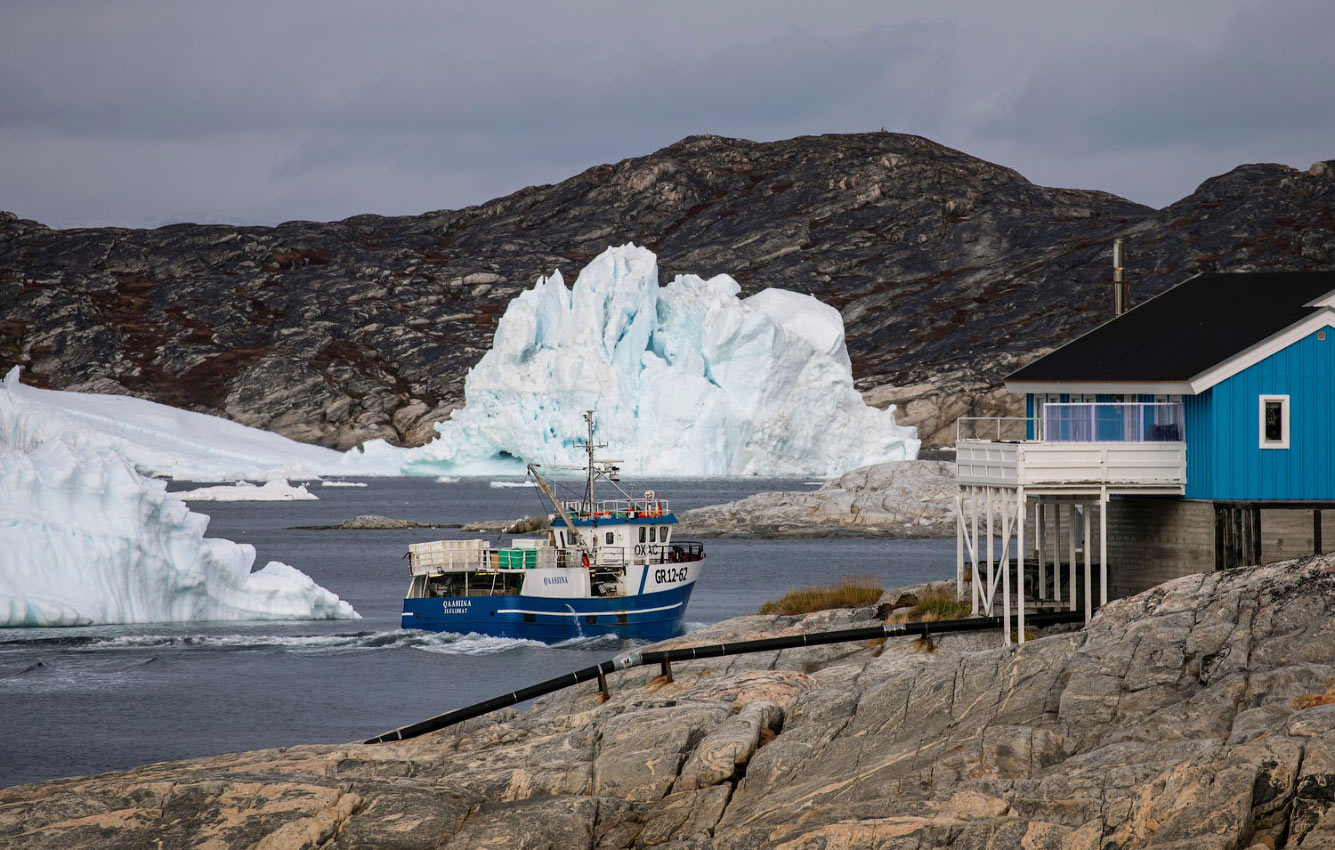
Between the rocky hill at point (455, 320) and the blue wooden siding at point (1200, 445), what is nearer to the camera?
the blue wooden siding at point (1200, 445)

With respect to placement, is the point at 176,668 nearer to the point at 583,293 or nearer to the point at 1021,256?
the point at 583,293

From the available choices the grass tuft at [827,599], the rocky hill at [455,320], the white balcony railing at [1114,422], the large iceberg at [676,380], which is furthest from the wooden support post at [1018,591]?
the rocky hill at [455,320]

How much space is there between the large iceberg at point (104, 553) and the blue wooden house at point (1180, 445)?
65.3 feet

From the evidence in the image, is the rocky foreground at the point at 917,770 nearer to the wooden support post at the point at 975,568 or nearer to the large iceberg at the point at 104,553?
the wooden support post at the point at 975,568

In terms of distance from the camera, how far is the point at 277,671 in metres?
32.7

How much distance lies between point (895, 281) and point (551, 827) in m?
185

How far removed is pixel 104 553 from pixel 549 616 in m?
9.82

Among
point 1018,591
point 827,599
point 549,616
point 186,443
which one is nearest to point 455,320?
point 186,443

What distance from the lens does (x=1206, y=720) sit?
13.6 m

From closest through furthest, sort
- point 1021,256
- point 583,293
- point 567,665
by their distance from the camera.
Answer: point 567,665, point 583,293, point 1021,256

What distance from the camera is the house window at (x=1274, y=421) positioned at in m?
19.6

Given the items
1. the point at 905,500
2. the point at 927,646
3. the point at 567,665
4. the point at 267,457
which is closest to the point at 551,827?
the point at 927,646

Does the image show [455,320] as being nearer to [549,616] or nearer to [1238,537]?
[549,616]

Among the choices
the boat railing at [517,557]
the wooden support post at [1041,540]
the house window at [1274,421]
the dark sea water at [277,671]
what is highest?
the house window at [1274,421]
